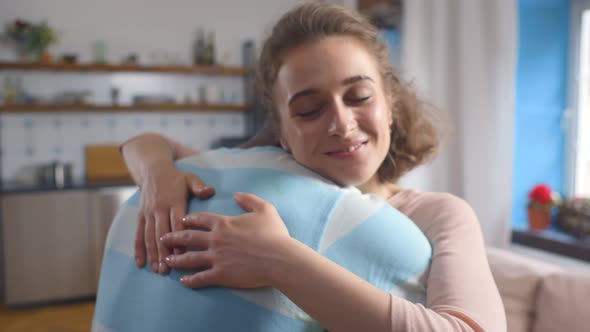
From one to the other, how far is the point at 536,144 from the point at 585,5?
97 cm

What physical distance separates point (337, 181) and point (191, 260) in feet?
1.11

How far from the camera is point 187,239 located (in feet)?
2.46

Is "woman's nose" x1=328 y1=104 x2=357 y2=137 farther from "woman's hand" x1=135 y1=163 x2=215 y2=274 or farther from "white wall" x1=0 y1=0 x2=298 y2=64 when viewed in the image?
"white wall" x1=0 y1=0 x2=298 y2=64

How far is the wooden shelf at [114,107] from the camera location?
4.36 m

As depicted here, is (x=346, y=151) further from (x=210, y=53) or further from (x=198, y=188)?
(x=210, y=53)

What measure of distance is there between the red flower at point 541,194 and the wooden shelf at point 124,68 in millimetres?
2889

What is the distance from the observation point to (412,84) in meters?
1.32

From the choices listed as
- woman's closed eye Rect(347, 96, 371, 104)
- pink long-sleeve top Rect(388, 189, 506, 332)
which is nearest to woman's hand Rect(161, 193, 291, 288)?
pink long-sleeve top Rect(388, 189, 506, 332)

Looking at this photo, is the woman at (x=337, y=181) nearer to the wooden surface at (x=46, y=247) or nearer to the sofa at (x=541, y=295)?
the sofa at (x=541, y=295)

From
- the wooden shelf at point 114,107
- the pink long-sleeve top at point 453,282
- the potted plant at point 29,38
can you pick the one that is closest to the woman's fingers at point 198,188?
the pink long-sleeve top at point 453,282

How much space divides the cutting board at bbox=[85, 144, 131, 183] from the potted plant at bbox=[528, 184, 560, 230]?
3.45 m

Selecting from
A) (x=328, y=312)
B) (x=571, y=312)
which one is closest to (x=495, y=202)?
(x=571, y=312)

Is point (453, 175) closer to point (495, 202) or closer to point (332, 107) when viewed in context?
point (495, 202)

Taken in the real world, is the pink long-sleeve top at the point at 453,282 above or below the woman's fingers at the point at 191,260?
below
